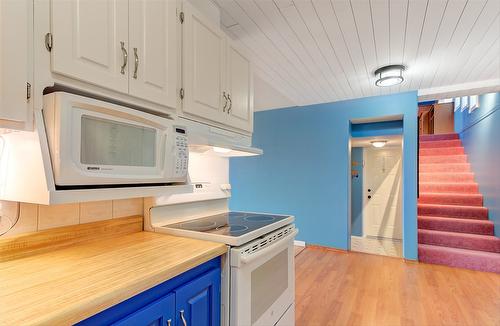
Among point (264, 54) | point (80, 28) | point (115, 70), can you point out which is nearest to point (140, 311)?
point (115, 70)

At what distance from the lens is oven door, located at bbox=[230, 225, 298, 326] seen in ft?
4.33

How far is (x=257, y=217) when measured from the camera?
2031mm

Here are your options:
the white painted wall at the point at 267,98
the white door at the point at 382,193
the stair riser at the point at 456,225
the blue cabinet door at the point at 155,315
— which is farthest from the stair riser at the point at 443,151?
the blue cabinet door at the point at 155,315

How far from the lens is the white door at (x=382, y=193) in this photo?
5.15 meters

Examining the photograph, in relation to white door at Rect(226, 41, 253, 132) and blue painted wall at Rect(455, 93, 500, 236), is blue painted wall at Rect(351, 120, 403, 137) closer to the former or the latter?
blue painted wall at Rect(455, 93, 500, 236)

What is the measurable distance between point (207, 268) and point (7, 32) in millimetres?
1133

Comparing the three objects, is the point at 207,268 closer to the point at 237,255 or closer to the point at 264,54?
the point at 237,255

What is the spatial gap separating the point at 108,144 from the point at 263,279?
43.1 inches

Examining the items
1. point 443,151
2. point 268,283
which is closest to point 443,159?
point 443,151

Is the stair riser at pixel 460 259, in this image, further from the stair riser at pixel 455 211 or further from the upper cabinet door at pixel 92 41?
the upper cabinet door at pixel 92 41

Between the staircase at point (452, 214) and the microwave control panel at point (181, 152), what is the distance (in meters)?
3.74

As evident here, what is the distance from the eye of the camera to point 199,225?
168cm

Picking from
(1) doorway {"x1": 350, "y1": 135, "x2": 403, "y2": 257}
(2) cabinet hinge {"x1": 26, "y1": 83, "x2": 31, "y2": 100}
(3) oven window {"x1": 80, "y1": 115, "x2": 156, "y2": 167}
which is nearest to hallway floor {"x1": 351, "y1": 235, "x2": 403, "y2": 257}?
(1) doorway {"x1": 350, "y1": 135, "x2": 403, "y2": 257}

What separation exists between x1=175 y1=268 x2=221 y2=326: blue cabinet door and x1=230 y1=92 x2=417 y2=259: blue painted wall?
3.27 meters
